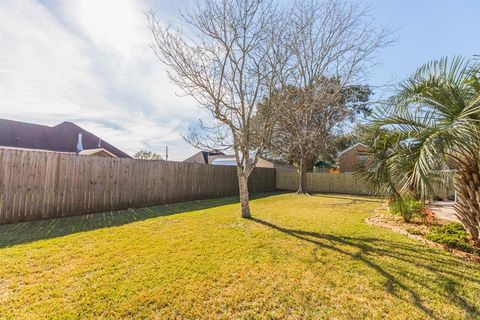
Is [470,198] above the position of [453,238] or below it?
above

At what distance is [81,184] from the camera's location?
7.32 m

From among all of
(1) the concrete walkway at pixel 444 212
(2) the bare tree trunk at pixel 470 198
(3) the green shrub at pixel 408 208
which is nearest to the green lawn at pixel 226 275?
(2) the bare tree trunk at pixel 470 198

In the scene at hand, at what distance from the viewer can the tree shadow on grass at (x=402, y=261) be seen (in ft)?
8.96

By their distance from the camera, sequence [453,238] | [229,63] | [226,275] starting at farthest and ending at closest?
[229,63], [453,238], [226,275]

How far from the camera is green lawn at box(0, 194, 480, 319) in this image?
8.20ft

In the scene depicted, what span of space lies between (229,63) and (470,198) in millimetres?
6421

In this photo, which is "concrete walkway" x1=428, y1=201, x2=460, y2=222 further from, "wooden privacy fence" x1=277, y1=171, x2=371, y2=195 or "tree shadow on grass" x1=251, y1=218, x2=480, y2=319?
"wooden privacy fence" x1=277, y1=171, x2=371, y2=195

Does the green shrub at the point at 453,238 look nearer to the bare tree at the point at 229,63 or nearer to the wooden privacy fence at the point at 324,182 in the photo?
the bare tree at the point at 229,63

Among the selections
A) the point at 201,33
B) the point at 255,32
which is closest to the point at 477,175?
the point at 255,32

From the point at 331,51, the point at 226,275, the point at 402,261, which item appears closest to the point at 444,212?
the point at 402,261

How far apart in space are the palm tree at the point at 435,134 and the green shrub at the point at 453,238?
0.72 ft

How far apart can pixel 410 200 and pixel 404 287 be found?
4849 millimetres

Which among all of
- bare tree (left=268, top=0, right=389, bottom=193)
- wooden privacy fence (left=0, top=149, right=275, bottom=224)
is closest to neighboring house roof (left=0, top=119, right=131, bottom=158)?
wooden privacy fence (left=0, top=149, right=275, bottom=224)

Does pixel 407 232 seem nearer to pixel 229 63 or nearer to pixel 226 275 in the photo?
pixel 226 275
